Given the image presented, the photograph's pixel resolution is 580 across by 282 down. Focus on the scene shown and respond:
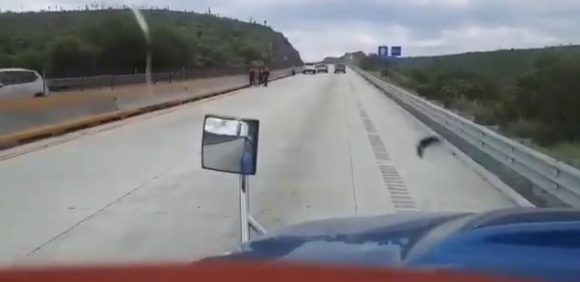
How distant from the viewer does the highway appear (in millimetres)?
9055

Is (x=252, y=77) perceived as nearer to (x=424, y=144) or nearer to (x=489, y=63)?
(x=489, y=63)

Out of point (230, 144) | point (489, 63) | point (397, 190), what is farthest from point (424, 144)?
point (489, 63)

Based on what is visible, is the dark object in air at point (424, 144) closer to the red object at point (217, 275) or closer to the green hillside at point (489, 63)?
the red object at point (217, 275)

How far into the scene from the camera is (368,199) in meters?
12.0

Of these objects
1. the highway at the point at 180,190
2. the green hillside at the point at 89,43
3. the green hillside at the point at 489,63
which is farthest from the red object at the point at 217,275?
the green hillside at the point at 489,63

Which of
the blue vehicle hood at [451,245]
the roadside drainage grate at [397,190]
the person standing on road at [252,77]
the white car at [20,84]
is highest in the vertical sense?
the blue vehicle hood at [451,245]

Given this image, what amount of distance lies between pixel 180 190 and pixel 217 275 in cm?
1065

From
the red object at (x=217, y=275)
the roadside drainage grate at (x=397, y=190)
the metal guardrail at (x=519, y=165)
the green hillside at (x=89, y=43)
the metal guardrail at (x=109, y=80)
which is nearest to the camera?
the red object at (x=217, y=275)

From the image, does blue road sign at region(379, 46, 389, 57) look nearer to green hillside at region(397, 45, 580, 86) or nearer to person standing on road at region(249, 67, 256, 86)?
green hillside at region(397, 45, 580, 86)

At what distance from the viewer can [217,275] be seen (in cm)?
224

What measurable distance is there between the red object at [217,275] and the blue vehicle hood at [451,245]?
0.99ft

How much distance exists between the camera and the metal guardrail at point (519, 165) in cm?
966

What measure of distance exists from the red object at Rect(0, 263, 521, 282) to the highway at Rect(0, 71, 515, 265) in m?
4.29

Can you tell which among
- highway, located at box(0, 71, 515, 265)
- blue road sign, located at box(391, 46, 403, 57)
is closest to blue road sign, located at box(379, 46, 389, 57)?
blue road sign, located at box(391, 46, 403, 57)
